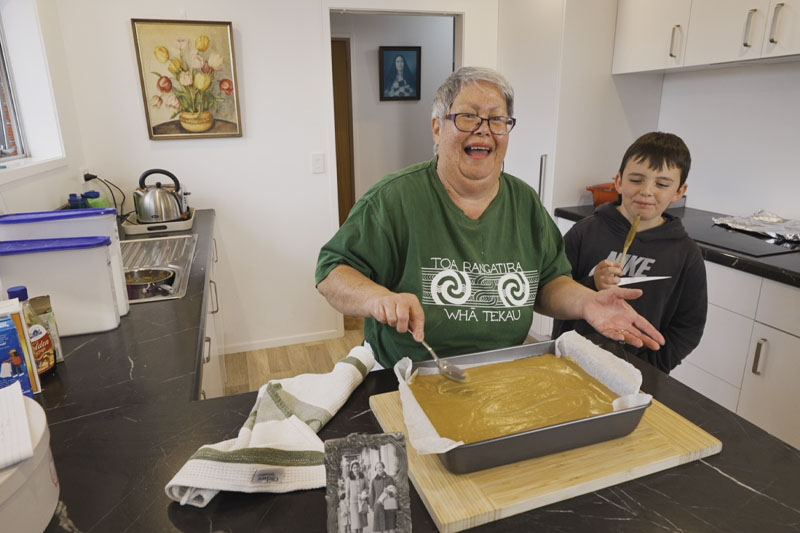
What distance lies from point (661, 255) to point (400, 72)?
3367 mm

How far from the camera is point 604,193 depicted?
2.77 metres

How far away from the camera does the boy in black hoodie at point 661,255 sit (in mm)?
1481

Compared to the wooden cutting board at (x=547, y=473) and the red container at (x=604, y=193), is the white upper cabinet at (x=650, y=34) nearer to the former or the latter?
the red container at (x=604, y=193)

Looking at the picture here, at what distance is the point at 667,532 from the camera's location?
64cm

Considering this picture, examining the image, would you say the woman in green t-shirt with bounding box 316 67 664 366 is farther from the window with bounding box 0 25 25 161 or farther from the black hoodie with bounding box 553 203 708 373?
the window with bounding box 0 25 25 161

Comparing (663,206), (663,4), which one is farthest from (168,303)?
(663,4)

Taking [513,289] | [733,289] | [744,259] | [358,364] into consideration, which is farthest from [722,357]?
[358,364]

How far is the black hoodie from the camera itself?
148cm

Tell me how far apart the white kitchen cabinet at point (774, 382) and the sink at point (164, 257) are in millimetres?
2107

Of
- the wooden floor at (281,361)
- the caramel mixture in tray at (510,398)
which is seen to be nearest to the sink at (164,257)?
the wooden floor at (281,361)

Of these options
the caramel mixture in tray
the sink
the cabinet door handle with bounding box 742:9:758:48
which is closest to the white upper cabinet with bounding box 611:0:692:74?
the cabinet door handle with bounding box 742:9:758:48

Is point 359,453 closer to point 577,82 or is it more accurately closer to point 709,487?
point 709,487

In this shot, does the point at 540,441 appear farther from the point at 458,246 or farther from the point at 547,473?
the point at 458,246

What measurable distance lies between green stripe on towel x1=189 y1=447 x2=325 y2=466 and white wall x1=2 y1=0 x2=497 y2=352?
79.5 inches
